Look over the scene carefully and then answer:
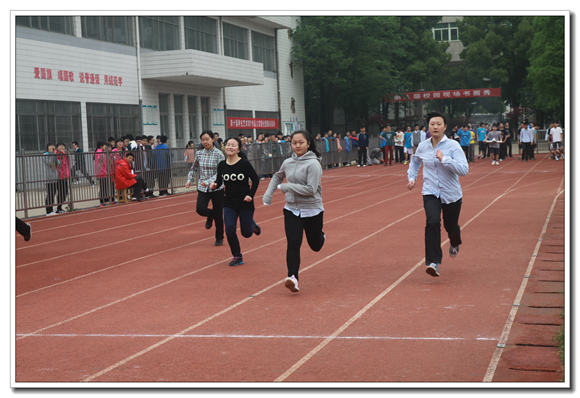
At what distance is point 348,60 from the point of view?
146 ft

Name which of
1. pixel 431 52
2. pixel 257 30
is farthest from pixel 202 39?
pixel 431 52

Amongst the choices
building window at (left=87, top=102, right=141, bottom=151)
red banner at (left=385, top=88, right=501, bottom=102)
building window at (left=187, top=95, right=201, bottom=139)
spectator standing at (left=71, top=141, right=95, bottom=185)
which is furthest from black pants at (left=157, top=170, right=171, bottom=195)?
red banner at (left=385, top=88, right=501, bottom=102)

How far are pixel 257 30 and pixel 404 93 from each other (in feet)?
43.9

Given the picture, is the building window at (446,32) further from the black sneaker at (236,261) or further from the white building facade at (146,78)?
the black sneaker at (236,261)

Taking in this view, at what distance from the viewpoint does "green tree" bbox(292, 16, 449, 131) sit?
4422 centimetres

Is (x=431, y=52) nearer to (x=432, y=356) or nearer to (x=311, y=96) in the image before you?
(x=311, y=96)

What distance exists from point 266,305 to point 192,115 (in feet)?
96.8

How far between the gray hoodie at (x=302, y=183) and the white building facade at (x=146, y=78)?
13.8 m

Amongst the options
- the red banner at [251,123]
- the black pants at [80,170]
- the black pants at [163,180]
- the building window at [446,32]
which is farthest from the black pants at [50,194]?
the building window at [446,32]

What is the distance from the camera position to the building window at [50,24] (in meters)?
23.8

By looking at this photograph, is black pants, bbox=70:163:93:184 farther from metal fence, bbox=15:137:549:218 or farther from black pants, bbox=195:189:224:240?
black pants, bbox=195:189:224:240

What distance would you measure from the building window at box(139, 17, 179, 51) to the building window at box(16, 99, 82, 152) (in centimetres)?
584

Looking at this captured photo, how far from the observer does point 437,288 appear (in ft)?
23.6

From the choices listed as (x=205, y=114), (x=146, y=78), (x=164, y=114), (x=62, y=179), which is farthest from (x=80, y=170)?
(x=205, y=114)
